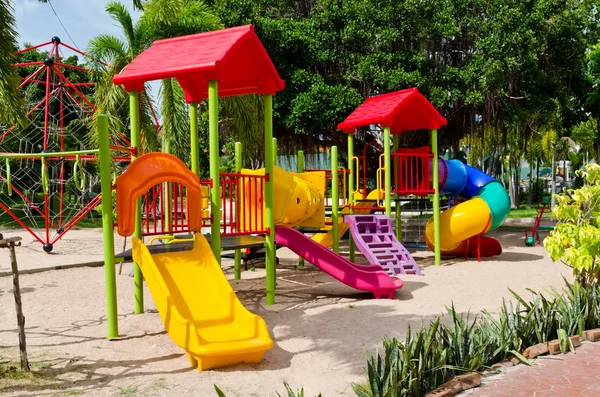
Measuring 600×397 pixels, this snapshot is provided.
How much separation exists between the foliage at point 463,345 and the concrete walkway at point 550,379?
0.18 meters

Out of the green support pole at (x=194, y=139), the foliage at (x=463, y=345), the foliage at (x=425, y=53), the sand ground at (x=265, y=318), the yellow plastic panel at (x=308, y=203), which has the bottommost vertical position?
the sand ground at (x=265, y=318)

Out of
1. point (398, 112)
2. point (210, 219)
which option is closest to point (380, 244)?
point (398, 112)

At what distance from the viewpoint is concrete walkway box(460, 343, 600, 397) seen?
4500mm

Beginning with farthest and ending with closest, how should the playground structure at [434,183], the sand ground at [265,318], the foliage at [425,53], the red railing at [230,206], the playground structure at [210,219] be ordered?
the foliage at [425,53]
the playground structure at [434,183]
the red railing at [230,206]
the playground structure at [210,219]
the sand ground at [265,318]

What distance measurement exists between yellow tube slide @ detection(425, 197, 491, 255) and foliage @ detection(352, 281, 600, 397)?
5931mm

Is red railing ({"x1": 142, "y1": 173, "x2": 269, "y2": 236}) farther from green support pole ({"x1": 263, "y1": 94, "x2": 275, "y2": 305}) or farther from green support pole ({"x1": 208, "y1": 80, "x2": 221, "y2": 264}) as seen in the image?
green support pole ({"x1": 208, "y1": 80, "x2": 221, "y2": 264})

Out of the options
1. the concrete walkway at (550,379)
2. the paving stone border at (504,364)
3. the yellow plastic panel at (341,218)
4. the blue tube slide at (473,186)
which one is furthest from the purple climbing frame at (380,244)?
the concrete walkway at (550,379)

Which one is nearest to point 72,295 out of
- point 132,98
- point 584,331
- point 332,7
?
point 132,98

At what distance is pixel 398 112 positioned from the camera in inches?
501

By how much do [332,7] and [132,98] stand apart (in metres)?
9.06

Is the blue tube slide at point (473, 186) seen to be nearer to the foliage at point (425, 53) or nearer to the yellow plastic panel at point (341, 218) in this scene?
the yellow plastic panel at point (341, 218)

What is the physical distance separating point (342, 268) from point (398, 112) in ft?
16.1

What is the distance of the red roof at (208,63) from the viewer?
287 inches

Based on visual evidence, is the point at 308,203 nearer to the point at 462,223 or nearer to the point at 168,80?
the point at 462,223
